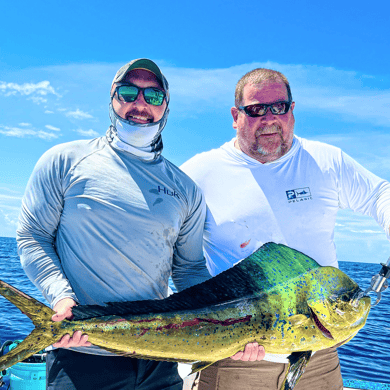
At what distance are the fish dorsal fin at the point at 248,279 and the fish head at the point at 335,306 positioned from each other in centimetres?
10

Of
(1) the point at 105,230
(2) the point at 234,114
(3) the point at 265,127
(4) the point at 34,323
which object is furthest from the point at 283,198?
(4) the point at 34,323

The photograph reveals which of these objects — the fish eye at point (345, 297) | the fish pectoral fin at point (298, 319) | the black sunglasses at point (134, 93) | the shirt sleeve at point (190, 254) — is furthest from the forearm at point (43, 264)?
the fish eye at point (345, 297)

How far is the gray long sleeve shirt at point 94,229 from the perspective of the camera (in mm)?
2027

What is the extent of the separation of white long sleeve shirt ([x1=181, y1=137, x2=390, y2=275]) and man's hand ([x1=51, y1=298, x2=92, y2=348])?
1185 millimetres

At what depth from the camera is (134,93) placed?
90.8 inches

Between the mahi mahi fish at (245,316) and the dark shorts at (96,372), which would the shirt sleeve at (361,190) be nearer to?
the mahi mahi fish at (245,316)

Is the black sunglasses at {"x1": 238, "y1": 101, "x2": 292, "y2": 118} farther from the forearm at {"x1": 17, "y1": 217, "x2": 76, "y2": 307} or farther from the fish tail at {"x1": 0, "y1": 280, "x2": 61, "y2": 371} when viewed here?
the fish tail at {"x1": 0, "y1": 280, "x2": 61, "y2": 371}

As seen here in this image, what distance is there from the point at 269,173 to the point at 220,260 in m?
0.70

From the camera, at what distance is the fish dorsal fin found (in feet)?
6.92

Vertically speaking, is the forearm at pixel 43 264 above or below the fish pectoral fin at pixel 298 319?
above

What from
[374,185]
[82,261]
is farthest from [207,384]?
[374,185]

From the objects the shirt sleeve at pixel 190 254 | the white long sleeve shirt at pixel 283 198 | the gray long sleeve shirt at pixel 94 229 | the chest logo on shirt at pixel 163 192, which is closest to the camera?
the gray long sleeve shirt at pixel 94 229

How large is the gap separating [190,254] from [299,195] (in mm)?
903

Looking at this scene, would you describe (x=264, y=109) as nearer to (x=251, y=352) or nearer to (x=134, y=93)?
(x=134, y=93)
